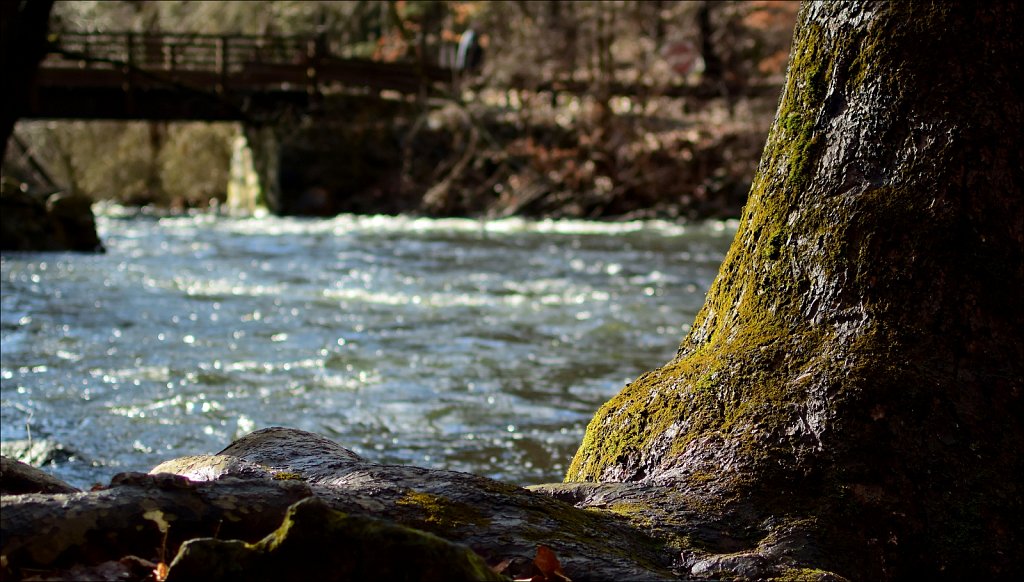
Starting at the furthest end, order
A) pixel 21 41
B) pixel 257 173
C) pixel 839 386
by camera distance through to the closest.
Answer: pixel 257 173 < pixel 21 41 < pixel 839 386

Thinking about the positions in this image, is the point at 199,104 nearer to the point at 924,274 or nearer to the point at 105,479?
the point at 105,479

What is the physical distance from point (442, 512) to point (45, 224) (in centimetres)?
1493

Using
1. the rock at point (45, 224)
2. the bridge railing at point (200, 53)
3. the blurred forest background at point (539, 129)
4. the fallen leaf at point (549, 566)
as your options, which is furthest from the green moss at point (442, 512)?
the bridge railing at point (200, 53)

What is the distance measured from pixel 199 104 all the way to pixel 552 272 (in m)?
14.8

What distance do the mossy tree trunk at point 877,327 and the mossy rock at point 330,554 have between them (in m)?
1.04

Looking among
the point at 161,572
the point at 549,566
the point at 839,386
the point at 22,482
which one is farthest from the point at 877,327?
the point at 22,482

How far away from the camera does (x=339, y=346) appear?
855cm

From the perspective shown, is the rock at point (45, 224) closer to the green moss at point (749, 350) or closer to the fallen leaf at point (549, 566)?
the green moss at point (749, 350)

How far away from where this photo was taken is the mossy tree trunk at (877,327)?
104 inches

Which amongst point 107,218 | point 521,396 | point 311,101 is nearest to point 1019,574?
point 521,396

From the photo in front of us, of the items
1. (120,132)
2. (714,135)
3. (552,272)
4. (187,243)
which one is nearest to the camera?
(552,272)

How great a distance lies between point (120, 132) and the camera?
34.9 metres

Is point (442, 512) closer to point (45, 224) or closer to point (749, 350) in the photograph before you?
point (749, 350)

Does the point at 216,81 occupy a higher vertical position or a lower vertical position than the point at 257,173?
higher
